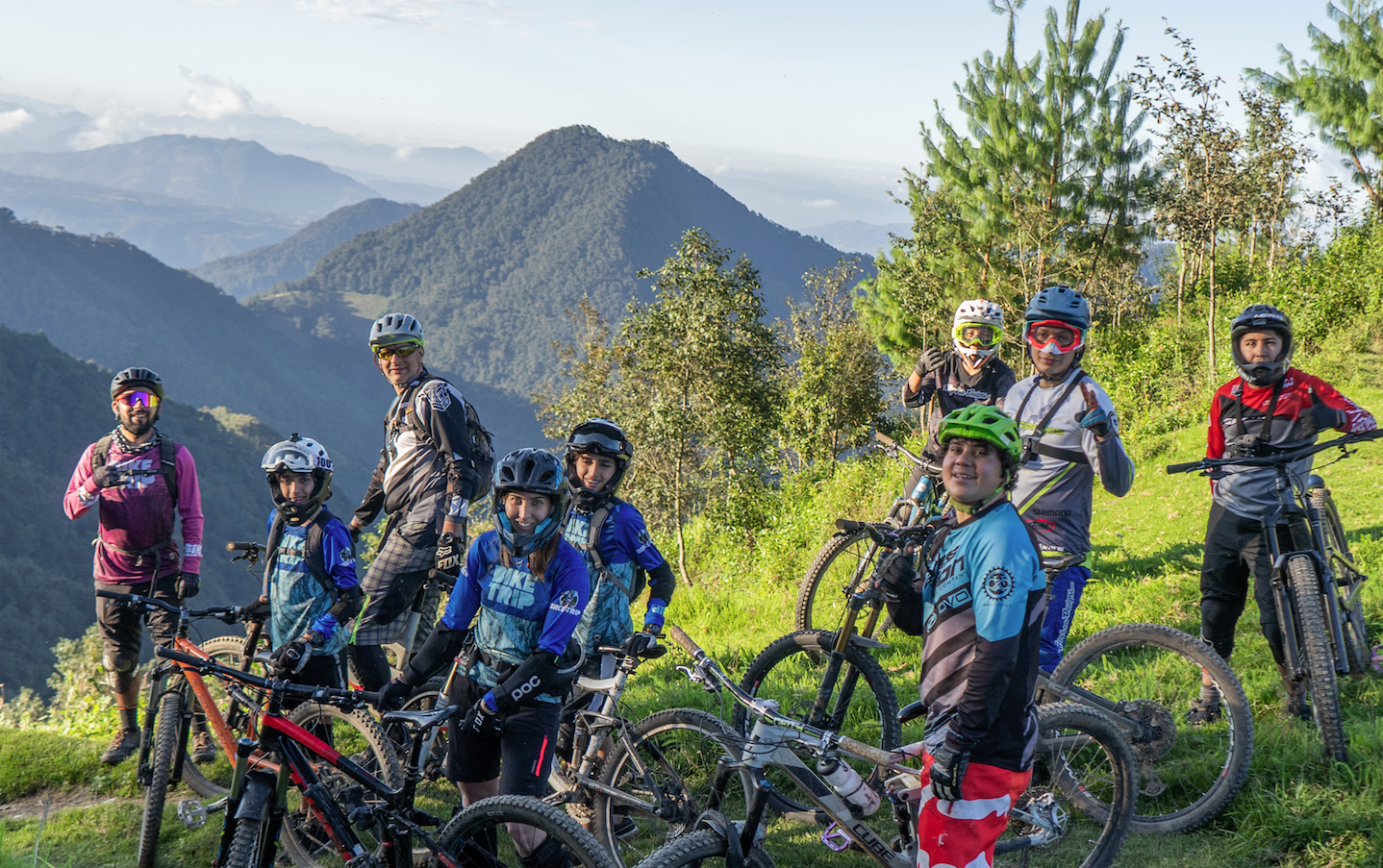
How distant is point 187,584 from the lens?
6.03 meters

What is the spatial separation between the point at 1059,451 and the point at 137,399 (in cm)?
596

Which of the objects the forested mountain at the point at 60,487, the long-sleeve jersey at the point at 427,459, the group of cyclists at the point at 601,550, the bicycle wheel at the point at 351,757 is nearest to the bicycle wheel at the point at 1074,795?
the group of cyclists at the point at 601,550

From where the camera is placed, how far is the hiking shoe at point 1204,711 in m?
4.22

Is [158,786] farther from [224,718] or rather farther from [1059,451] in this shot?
[1059,451]

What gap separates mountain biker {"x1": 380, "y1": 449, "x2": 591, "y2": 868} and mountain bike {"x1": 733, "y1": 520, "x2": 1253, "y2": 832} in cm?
115

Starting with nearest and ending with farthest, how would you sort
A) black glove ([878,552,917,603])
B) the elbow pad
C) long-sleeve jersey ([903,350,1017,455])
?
1. black glove ([878,552,917,603])
2. the elbow pad
3. long-sleeve jersey ([903,350,1017,455])

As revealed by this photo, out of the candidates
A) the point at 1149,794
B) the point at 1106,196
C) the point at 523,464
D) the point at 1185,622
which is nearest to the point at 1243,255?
the point at 1106,196

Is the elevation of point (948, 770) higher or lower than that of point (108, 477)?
lower

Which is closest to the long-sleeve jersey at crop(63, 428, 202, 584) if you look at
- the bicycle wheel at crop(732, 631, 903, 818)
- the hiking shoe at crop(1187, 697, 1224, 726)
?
the bicycle wheel at crop(732, 631, 903, 818)

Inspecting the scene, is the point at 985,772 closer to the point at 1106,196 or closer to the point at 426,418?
the point at 426,418

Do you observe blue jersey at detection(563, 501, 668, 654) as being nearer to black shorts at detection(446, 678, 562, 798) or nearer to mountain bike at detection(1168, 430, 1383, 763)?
black shorts at detection(446, 678, 562, 798)

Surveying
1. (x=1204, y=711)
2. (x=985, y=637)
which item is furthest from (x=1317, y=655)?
(x=985, y=637)

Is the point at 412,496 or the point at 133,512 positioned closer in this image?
the point at 412,496

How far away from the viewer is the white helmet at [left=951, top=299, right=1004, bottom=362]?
569 cm
